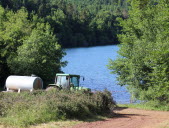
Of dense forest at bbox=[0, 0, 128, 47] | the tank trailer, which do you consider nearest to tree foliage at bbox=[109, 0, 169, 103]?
the tank trailer

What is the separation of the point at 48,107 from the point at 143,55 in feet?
46.5

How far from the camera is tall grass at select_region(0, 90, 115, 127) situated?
1392cm

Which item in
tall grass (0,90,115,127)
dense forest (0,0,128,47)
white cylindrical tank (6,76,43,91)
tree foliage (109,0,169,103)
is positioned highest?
dense forest (0,0,128,47)

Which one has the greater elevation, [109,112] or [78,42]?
[78,42]

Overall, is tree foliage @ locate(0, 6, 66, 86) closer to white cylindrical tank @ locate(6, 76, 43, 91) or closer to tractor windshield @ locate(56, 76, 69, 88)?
white cylindrical tank @ locate(6, 76, 43, 91)

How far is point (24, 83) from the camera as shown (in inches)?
1030

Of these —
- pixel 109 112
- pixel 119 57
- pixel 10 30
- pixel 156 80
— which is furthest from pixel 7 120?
pixel 10 30

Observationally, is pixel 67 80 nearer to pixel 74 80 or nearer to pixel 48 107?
pixel 74 80

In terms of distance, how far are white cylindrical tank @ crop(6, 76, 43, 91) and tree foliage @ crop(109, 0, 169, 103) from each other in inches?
295

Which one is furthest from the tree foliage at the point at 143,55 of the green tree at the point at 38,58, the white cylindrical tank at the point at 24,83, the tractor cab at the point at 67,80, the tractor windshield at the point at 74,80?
the green tree at the point at 38,58

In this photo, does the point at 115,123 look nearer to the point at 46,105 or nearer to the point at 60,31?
the point at 46,105

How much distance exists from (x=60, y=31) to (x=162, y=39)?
10162cm

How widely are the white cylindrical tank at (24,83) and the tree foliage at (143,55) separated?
750cm

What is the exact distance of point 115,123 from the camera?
Result: 15312 mm
